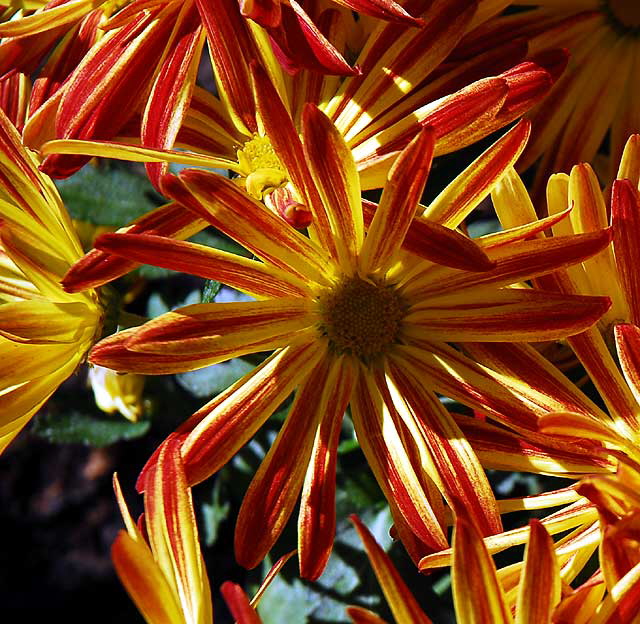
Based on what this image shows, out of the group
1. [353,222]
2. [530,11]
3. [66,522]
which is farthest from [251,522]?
[66,522]

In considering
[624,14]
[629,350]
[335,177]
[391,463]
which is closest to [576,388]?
[629,350]

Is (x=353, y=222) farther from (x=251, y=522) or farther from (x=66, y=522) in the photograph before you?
(x=66, y=522)

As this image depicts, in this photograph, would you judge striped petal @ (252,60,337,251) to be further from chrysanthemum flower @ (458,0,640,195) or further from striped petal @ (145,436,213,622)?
chrysanthemum flower @ (458,0,640,195)

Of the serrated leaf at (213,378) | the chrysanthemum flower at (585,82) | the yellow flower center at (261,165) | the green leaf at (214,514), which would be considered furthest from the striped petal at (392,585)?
the green leaf at (214,514)

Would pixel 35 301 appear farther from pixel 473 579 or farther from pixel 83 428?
pixel 83 428

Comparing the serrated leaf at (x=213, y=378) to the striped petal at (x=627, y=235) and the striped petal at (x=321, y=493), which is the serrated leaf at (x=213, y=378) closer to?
the striped petal at (x=321, y=493)
